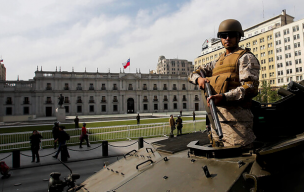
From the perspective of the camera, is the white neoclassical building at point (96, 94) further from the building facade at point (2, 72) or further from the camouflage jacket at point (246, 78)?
the camouflage jacket at point (246, 78)

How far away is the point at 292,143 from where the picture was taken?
1.81 metres

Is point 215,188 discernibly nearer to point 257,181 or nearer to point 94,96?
point 257,181

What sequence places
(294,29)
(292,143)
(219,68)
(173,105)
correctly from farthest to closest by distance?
(173,105) < (294,29) < (219,68) < (292,143)

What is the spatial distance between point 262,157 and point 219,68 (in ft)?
4.28

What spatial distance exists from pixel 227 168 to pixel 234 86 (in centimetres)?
103

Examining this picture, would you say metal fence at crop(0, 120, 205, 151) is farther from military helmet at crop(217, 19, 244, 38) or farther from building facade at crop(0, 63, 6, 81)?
building facade at crop(0, 63, 6, 81)

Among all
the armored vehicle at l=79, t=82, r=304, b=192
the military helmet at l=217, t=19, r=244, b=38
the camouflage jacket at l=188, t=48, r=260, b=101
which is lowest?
the armored vehicle at l=79, t=82, r=304, b=192

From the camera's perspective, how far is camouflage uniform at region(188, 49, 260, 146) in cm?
248

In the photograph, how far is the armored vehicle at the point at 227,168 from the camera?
2.08m

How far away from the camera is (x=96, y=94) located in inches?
2483

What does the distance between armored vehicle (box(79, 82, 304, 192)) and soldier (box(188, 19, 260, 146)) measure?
0.23 meters

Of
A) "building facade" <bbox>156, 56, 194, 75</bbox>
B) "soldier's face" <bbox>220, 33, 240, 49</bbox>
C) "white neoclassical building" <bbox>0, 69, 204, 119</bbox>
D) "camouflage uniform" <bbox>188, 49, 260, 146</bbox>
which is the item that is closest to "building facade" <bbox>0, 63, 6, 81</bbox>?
"white neoclassical building" <bbox>0, 69, 204, 119</bbox>

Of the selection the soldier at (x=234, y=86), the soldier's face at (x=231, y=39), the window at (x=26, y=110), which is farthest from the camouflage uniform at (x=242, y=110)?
the window at (x=26, y=110)

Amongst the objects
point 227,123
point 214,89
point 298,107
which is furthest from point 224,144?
point 298,107
